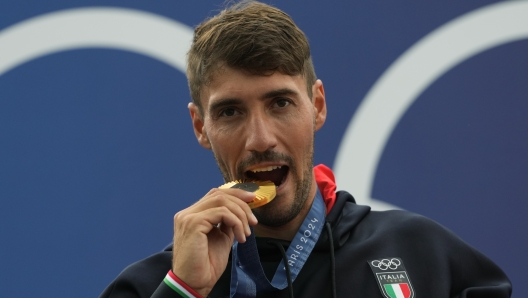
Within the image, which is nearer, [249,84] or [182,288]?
[182,288]

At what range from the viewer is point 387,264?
187 cm

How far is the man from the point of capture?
1.80 metres

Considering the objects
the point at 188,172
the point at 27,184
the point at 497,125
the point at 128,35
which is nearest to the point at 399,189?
the point at 497,125

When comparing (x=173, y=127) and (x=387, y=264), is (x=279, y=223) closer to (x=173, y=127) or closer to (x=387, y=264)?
(x=387, y=264)

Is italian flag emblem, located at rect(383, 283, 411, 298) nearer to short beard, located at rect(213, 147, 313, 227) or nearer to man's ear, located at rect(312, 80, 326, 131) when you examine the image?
short beard, located at rect(213, 147, 313, 227)

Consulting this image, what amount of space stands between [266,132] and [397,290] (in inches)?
19.8

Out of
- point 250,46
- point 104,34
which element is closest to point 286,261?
point 250,46

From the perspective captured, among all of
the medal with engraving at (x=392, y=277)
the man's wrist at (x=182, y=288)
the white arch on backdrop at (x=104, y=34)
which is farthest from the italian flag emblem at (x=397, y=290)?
the white arch on backdrop at (x=104, y=34)

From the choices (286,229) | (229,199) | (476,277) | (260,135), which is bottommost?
(476,277)

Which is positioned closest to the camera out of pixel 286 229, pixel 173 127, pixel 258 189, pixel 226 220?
pixel 226 220

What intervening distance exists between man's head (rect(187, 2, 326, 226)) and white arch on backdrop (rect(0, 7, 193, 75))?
0.94 metres

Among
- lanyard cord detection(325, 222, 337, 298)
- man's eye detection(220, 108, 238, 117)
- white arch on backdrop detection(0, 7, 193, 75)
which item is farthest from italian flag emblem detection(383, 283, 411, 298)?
white arch on backdrop detection(0, 7, 193, 75)

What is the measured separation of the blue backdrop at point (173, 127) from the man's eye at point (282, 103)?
3.12 feet

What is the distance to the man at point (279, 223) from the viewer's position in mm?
1803
